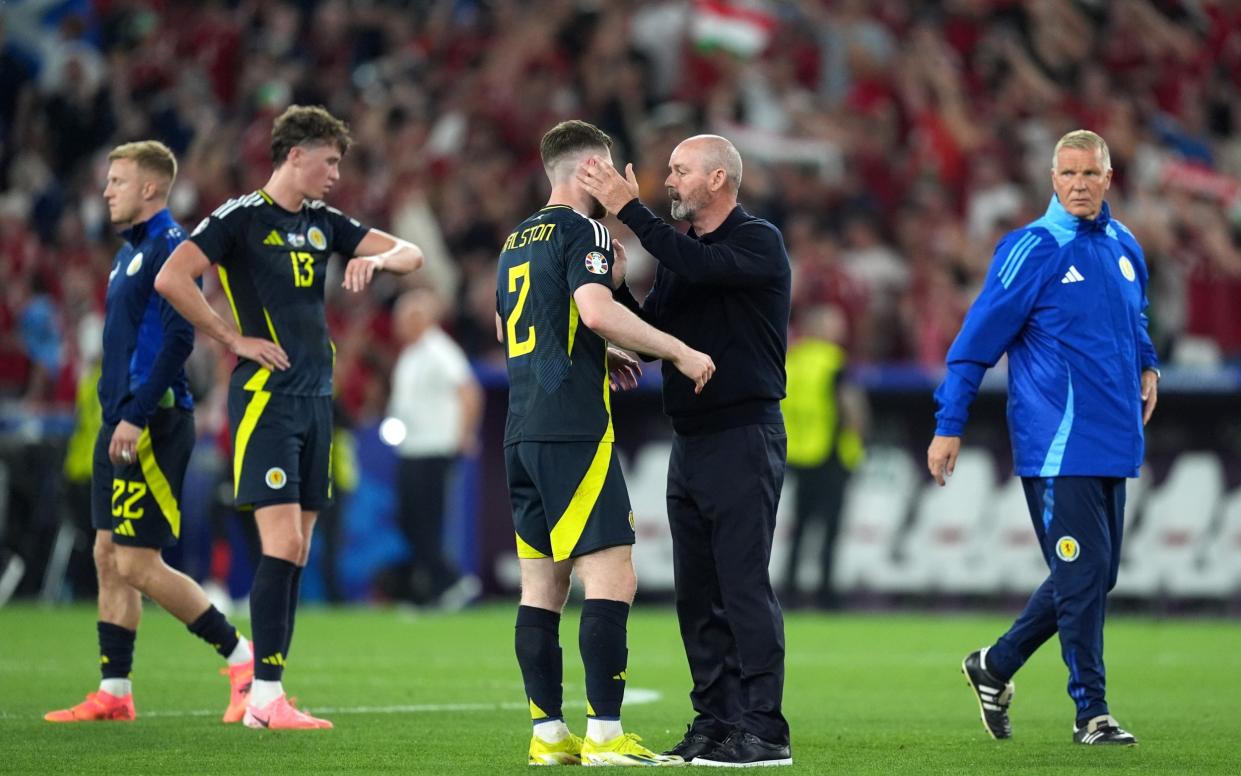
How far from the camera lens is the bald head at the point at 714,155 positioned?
6.92 m

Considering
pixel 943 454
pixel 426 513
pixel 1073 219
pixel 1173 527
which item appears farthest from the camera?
pixel 426 513

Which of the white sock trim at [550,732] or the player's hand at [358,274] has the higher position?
the player's hand at [358,274]

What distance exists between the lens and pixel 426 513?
16.6 m

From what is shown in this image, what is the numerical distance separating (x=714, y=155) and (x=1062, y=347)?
1.82 metres

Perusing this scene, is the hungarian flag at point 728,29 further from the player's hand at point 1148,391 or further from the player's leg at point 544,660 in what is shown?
the player's leg at point 544,660

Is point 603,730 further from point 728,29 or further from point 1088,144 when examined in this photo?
point 728,29

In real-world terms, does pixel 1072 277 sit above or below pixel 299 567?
above

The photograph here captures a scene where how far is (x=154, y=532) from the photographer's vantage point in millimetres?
8469

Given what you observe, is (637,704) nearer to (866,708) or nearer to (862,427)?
(866,708)

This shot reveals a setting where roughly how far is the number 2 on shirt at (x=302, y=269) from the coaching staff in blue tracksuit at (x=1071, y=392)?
280 cm

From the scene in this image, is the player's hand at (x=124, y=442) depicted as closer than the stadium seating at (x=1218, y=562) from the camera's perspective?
Yes

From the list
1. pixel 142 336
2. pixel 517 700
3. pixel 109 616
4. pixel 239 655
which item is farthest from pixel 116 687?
pixel 517 700

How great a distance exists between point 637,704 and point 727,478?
2.72m

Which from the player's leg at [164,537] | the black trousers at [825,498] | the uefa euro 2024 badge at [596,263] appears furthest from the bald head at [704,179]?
the black trousers at [825,498]
